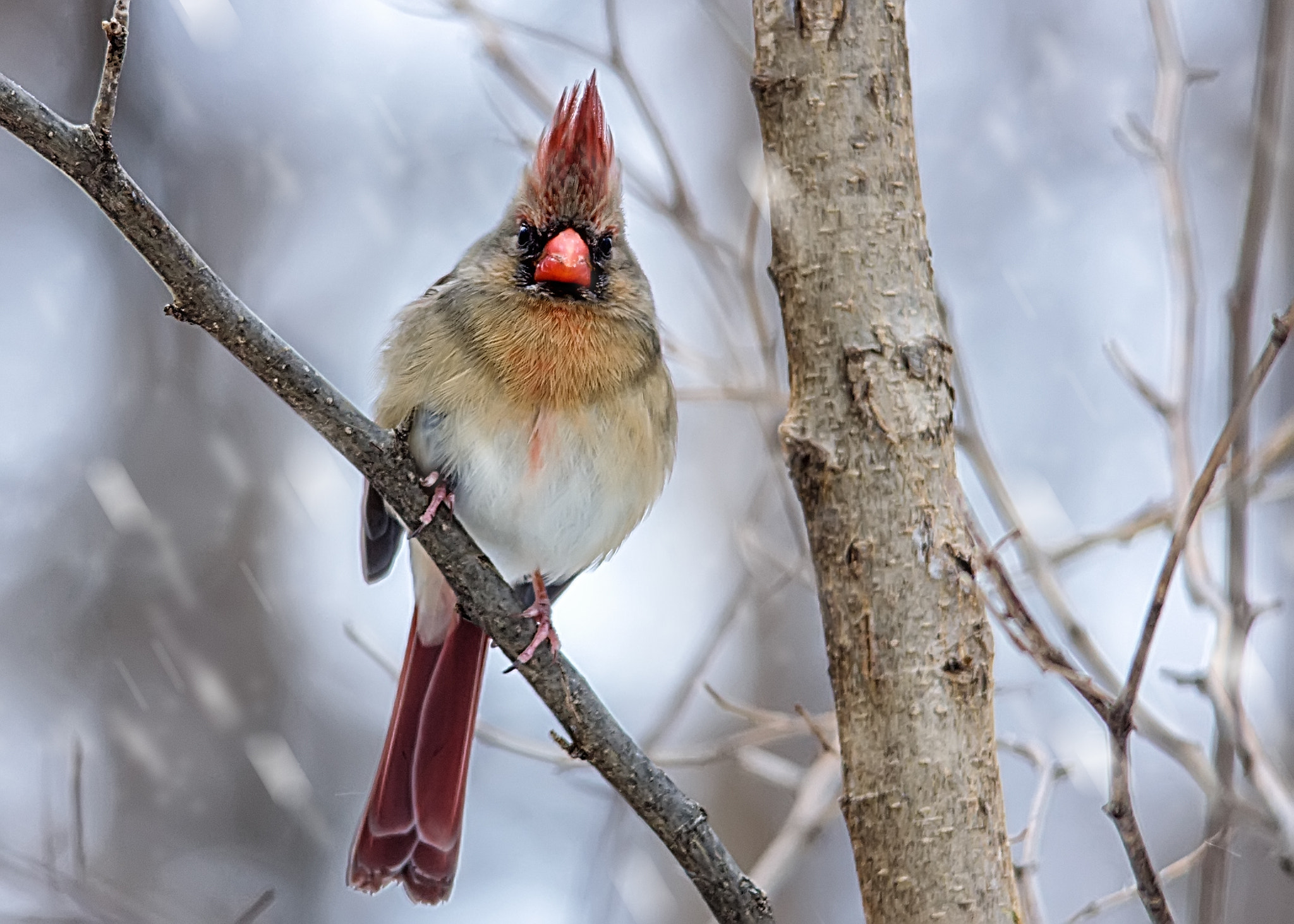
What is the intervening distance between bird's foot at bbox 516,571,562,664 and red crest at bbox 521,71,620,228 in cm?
67

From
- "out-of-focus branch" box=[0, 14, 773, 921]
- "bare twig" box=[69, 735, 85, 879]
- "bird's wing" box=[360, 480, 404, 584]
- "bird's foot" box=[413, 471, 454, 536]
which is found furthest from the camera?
"bird's wing" box=[360, 480, 404, 584]

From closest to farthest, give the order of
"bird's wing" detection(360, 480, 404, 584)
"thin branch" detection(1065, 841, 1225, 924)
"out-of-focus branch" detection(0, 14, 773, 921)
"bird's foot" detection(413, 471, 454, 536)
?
"out-of-focus branch" detection(0, 14, 773, 921), "bird's foot" detection(413, 471, 454, 536), "thin branch" detection(1065, 841, 1225, 924), "bird's wing" detection(360, 480, 404, 584)

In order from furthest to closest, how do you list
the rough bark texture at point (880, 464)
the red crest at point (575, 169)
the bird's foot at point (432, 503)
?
the red crest at point (575, 169) < the bird's foot at point (432, 503) < the rough bark texture at point (880, 464)

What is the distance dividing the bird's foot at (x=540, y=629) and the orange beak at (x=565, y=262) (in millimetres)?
543

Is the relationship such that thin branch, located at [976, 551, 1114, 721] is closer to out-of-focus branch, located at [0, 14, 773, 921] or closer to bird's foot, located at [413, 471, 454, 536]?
out-of-focus branch, located at [0, 14, 773, 921]

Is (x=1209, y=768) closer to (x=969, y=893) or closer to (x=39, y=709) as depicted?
(x=969, y=893)

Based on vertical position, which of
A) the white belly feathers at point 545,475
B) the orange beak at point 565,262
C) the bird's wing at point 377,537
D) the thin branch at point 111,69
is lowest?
the thin branch at point 111,69

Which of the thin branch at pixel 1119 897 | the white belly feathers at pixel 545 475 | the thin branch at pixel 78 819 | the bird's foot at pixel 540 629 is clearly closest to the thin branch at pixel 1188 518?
the thin branch at pixel 1119 897

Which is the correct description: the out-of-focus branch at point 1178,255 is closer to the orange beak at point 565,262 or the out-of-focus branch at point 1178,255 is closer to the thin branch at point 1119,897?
the thin branch at point 1119,897

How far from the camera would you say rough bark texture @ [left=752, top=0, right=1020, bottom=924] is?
162cm

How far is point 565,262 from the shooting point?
2.26 m

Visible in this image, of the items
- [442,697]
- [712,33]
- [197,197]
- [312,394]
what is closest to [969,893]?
[312,394]

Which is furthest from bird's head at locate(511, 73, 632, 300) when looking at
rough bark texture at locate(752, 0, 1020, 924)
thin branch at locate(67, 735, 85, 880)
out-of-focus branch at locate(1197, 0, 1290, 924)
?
thin branch at locate(67, 735, 85, 880)

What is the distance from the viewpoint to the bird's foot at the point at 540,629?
177 centimetres
